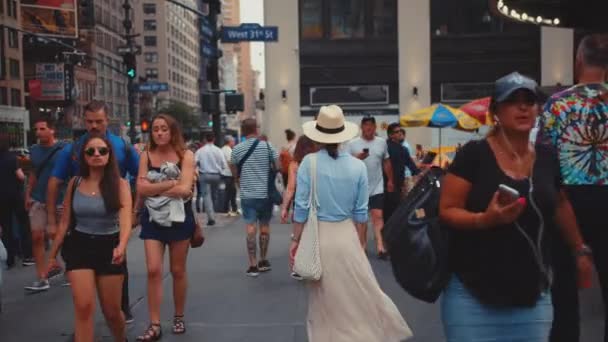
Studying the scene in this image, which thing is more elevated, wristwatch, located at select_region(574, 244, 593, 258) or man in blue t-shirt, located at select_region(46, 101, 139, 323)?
man in blue t-shirt, located at select_region(46, 101, 139, 323)

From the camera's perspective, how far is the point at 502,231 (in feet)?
10.9

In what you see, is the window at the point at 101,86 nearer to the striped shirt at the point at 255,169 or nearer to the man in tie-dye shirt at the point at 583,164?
the striped shirt at the point at 255,169

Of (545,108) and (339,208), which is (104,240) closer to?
(339,208)

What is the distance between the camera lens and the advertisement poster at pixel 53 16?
4903 centimetres

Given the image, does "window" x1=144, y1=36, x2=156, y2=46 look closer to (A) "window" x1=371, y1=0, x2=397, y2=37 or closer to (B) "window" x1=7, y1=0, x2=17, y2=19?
(B) "window" x1=7, y1=0, x2=17, y2=19

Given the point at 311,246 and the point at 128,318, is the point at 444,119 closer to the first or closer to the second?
the point at 128,318

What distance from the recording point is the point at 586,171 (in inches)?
167

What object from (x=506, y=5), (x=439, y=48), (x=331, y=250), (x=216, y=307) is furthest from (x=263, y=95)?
(x=331, y=250)

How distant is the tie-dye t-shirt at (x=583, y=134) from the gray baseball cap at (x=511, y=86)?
0.85 m

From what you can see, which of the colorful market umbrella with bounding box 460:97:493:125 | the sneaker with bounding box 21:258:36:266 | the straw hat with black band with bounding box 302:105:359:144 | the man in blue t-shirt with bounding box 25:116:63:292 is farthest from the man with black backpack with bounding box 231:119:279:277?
the colorful market umbrella with bounding box 460:97:493:125

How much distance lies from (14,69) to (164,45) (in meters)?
80.1

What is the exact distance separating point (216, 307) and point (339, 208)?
8.22 ft

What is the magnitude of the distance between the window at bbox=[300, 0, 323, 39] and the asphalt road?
23803 millimetres

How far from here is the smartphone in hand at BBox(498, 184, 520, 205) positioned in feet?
10.2
